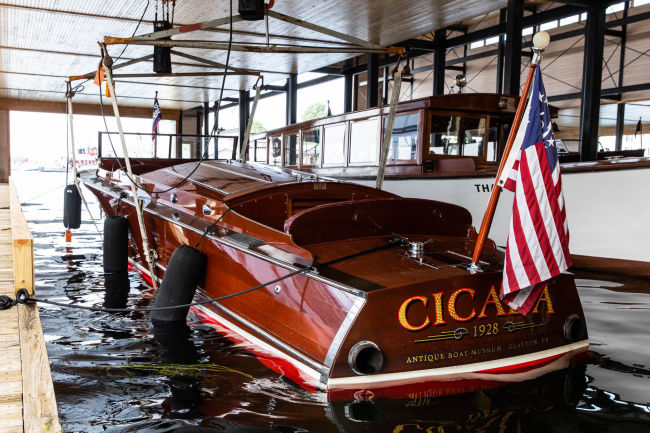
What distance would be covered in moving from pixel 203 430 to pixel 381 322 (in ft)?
3.16

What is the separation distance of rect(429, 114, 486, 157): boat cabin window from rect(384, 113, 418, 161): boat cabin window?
261 mm

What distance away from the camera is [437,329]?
2.77 metres

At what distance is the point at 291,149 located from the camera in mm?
10828

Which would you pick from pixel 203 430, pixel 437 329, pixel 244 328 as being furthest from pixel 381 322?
pixel 244 328

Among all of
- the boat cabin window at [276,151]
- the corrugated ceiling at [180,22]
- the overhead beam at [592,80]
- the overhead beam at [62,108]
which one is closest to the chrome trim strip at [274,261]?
the corrugated ceiling at [180,22]

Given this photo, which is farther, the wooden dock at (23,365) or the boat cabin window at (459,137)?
the boat cabin window at (459,137)

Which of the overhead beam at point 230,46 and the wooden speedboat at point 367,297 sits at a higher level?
the overhead beam at point 230,46

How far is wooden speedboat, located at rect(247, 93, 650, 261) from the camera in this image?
20.5 ft

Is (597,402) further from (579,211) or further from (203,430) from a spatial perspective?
(579,211)

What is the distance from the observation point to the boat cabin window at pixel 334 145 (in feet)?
30.1

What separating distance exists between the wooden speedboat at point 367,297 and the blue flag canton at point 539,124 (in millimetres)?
712

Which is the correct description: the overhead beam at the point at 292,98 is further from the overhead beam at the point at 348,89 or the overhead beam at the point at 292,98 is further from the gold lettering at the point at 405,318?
the gold lettering at the point at 405,318

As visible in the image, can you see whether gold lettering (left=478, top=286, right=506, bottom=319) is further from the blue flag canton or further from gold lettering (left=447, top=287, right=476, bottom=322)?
the blue flag canton

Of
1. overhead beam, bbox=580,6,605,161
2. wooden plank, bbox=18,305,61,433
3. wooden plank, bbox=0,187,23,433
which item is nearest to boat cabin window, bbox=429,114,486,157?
overhead beam, bbox=580,6,605,161
